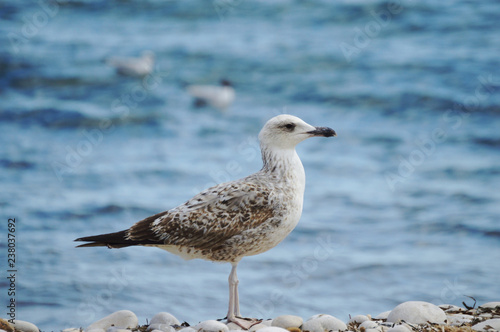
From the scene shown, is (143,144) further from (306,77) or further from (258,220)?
(258,220)

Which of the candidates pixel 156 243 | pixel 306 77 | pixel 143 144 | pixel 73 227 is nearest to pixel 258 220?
pixel 156 243

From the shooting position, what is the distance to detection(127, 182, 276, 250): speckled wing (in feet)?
16.4

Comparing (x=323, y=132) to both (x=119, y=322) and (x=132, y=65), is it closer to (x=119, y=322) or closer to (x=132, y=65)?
(x=119, y=322)

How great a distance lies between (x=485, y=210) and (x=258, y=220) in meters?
5.34

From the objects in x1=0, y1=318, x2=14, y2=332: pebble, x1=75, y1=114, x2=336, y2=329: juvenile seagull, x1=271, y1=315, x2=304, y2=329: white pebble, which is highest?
x1=75, y1=114, x2=336, y2=329: juvenile seagull

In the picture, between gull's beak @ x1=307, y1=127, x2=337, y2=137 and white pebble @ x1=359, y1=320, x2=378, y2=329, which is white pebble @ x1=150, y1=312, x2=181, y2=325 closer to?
white pebble @ x1=359, y1=320, x2=378, y2=329

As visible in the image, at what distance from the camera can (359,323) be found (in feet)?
16.9

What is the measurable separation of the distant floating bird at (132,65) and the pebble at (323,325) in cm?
1009

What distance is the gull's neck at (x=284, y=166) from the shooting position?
5234 millimetres

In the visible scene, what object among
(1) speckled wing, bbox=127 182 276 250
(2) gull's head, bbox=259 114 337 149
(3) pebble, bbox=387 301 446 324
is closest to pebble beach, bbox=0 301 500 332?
(3) pebble, bbox=387 301 446 324

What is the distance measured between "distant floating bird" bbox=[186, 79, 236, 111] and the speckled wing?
25.9 feet

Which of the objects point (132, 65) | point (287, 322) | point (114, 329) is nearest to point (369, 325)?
point (287, 322)

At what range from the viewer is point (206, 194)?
5.23 metres

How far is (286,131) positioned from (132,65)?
9.46 m
